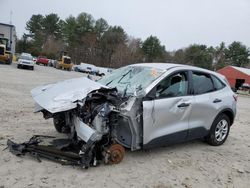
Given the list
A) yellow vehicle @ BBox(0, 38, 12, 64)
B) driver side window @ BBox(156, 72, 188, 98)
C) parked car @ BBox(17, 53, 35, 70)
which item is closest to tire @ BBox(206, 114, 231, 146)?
driver side window @ BBox(156, 72, 188, 98)

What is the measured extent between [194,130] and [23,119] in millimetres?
4243

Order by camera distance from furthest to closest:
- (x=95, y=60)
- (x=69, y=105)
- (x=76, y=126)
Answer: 1. (x=95, y=60)
2. (x=76, y=126)
3. (x=69, y=105)

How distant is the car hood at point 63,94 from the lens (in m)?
5.16

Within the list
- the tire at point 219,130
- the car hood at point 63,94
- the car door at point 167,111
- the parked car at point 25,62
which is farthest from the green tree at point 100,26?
the car hood at point 63,94

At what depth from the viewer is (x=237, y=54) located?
94.1 metres

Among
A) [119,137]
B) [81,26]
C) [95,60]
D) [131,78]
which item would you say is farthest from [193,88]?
[81,26]

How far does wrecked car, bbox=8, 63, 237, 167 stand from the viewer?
5332 millimetres

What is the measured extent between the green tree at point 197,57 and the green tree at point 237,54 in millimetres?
8086

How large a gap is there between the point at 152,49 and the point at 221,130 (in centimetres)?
8006

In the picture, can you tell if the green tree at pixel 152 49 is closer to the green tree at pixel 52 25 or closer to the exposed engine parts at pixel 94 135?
the green tree at pixel 52 25

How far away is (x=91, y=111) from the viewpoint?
5.46m

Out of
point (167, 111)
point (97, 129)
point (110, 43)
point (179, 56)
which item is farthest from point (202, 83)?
point (179, 56)

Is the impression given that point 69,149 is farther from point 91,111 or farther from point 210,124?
point 210,124

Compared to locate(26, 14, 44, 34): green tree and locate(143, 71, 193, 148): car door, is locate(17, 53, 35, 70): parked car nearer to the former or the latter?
locate(143, 71, 193, 148): car door
